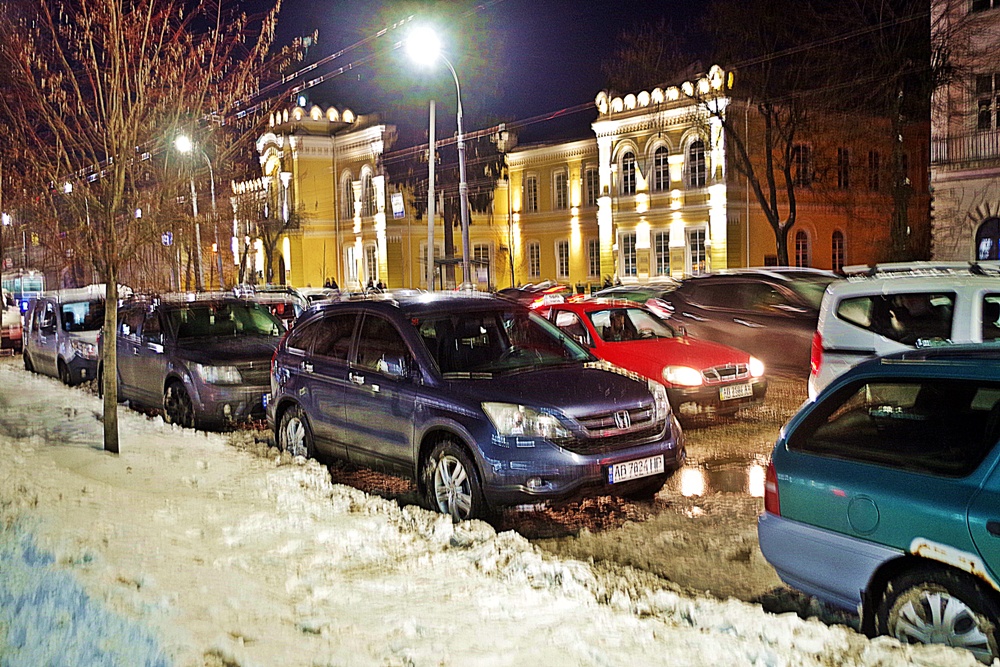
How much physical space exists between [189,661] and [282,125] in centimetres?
5723

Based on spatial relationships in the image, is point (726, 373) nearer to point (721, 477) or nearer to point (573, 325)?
point (573, 325)

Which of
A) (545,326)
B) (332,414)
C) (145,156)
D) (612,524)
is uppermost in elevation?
(145,156)

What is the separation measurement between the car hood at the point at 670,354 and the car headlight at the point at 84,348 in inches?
357

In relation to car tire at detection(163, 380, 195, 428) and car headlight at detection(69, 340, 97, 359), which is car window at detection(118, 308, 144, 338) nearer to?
car tire at detection(163, 380, 195, 428)

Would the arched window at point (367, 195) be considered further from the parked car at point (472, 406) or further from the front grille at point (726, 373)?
the parked car at point (472, 406)

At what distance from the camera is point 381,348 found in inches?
306

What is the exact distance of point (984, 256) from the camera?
1029 inches

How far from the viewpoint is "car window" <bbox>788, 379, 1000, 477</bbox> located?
13.1ft

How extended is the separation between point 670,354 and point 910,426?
6390 millimetres

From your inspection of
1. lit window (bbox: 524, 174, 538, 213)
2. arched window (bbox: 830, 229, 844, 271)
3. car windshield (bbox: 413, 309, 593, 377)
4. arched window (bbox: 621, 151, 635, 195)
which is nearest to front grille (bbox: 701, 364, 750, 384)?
car windshield (bbox: 413, 309, 593, 377)

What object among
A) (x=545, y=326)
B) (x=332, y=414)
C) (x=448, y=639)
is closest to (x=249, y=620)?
(x=448, y=639)

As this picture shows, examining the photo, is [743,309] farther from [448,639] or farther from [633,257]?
[633,257]

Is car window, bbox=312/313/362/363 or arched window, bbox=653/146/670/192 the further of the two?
arched window, bbox=653/146/670/192

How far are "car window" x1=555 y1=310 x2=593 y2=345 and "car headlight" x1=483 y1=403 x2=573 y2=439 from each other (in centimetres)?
508
